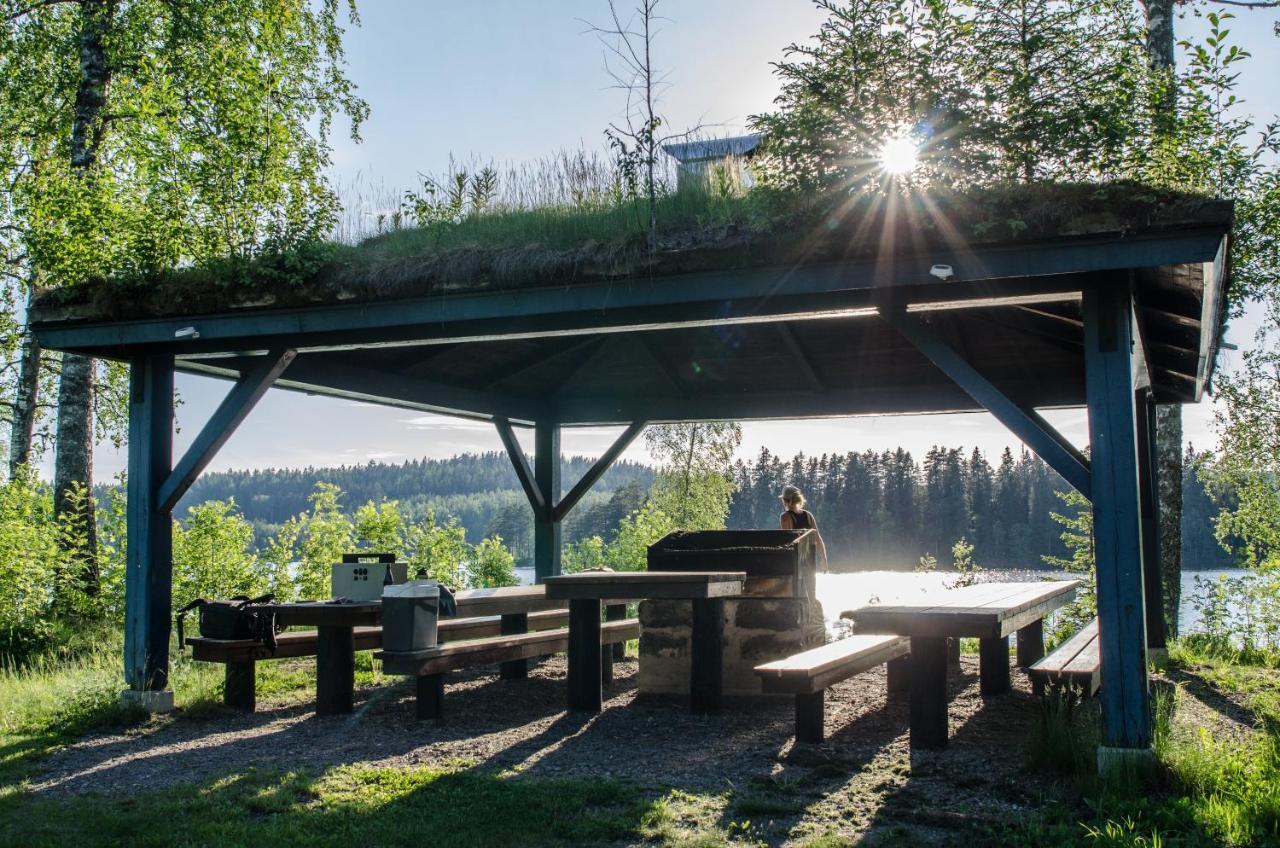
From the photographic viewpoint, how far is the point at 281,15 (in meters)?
14.6

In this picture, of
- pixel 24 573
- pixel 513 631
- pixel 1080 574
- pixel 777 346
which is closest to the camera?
pixel 513 631

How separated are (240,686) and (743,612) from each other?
13.1 ft

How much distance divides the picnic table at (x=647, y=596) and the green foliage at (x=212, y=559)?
7101mm

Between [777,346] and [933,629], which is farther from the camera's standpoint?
[777,346]

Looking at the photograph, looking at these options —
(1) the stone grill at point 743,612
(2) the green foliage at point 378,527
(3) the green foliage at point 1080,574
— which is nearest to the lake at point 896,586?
(3) the green foliage at point 1080,574

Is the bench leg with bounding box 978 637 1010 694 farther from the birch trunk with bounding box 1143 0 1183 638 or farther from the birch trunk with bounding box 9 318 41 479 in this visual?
the birch trunk with bounding box 9 318 41 479

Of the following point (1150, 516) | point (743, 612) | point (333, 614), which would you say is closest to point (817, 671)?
point (743, 612)

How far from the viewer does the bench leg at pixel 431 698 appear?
750 centimetres

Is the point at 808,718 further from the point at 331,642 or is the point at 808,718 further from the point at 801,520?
the point at 801,520

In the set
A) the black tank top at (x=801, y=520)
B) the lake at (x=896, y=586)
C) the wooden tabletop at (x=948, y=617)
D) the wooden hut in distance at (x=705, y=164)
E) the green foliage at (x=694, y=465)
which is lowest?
the lake at (x=896, y=586)

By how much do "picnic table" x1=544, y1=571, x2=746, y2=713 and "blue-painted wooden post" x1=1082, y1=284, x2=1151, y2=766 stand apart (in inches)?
97.6

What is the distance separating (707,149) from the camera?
26.2 feet

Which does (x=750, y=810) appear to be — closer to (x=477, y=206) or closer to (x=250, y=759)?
(x=250, y=759)

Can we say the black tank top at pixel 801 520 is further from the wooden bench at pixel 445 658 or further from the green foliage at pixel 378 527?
the green foliage at pixel 378 527
